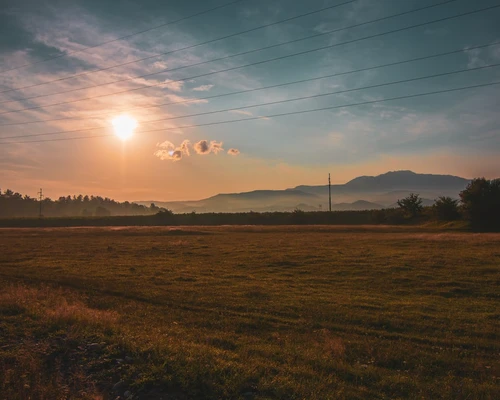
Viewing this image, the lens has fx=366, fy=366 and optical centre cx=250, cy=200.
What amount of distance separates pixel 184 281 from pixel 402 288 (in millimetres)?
13808

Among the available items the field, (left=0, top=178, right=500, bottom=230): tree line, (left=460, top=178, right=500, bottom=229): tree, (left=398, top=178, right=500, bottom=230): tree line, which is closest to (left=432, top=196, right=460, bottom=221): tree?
(left=0, top=178, right=500, bottom=230): tree line

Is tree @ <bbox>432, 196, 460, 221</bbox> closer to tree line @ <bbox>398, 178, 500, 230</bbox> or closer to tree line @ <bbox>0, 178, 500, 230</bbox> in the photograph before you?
tree line @ <bbox>0, 178, 500, 230</bbox>

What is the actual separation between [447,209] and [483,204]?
1301cm

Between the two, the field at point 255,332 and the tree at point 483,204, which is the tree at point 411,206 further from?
the field at point 255,332

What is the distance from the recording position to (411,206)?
334ft

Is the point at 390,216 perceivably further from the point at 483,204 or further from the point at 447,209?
the point at 483,204

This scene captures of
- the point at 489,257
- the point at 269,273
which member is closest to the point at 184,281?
the point at 269,273

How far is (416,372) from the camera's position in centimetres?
1075

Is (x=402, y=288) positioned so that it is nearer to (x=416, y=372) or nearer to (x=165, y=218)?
(x=416, y=372)

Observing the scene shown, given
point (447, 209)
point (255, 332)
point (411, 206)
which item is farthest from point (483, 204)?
point (255, 332)

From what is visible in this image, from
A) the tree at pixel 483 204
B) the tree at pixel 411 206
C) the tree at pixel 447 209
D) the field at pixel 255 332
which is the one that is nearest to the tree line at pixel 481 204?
the tree at pixel 483 204

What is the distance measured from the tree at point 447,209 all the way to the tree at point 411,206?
1221 cm

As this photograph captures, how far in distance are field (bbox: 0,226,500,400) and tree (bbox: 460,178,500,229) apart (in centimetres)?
5123

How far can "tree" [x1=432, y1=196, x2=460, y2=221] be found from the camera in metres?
85.1
